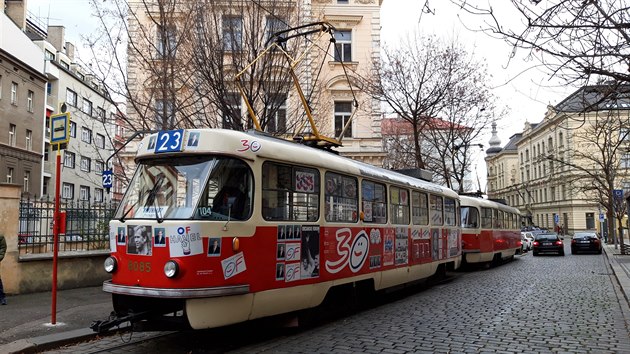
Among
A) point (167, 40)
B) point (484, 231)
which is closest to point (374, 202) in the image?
point (167, 40)

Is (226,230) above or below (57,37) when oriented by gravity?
below

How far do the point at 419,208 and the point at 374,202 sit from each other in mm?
2961

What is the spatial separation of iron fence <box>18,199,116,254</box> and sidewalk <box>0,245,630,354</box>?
41.7 inches

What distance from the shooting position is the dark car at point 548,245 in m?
28.6

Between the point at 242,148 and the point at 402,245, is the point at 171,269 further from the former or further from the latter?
the point at 402,245

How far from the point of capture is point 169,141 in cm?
683

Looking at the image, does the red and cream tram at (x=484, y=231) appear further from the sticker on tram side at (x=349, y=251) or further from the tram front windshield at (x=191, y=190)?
the tram front windshield at (x=191, y=190)

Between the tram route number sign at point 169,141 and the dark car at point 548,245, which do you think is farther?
the dark car at point 548,245

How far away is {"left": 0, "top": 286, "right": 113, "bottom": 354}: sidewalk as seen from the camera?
22.3 ft

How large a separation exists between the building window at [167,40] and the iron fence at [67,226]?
417 cm

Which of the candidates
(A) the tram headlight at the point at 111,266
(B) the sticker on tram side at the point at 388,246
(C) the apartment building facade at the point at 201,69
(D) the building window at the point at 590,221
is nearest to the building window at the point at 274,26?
(C) the apartment building facade at the point at 201,69

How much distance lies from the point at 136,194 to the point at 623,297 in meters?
10.9

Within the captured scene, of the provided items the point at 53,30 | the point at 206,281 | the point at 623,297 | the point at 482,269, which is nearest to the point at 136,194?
the point at 206,281

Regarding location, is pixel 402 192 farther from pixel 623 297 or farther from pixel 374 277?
pixel 623 297
